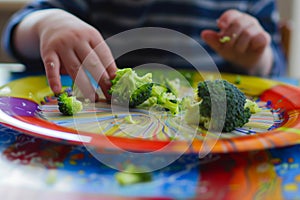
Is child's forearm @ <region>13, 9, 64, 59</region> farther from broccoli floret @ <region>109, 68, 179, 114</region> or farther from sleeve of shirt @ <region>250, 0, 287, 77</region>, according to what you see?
sleeve of shirt @ <region>250, 0, 287, 77</region>

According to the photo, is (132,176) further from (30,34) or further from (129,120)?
(30,34)

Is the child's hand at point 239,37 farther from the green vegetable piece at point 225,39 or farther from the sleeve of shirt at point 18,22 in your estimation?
the sleeve of shirt at point 18,22

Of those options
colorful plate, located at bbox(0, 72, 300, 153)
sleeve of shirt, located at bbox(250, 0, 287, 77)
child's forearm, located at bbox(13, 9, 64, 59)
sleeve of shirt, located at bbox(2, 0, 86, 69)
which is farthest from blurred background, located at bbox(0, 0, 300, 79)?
colorful plate, located at bbox(0, 72, 300, 153)

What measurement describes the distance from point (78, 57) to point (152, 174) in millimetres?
378

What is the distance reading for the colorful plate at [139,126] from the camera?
0.46 m

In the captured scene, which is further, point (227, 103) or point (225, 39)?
point (225, 39)

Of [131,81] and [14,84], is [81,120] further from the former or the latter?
[14,84]

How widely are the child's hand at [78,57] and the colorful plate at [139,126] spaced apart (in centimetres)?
5

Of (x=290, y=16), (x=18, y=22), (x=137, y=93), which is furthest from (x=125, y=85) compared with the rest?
(x=290, y=16)

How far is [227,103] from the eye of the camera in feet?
1.96

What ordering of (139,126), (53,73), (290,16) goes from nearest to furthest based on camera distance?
(139,126)
(53,73)
(290,16)

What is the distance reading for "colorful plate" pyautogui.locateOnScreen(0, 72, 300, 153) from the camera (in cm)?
46

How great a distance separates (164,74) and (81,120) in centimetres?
40

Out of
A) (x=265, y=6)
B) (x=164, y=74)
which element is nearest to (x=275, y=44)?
(x=265, y=6)
